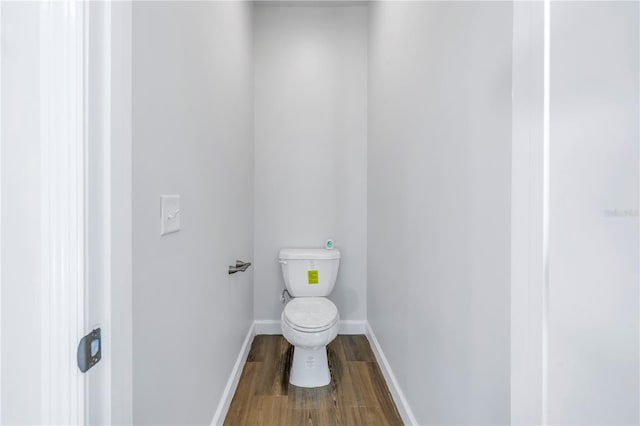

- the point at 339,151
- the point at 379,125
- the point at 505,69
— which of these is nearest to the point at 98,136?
the point at 505,69

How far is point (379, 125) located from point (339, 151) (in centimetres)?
50

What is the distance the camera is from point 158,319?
89cm

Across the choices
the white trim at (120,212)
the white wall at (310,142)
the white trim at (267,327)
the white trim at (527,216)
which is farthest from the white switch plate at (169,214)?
the white trim at (267,327)

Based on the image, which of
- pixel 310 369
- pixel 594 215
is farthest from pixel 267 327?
pixel 594 215

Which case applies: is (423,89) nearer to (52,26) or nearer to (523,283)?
(523,283)

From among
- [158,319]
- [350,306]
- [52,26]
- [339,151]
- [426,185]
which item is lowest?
[350,306]

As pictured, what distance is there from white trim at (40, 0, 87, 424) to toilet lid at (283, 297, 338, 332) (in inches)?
53.8

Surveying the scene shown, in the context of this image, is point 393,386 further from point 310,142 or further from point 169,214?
point 310,142

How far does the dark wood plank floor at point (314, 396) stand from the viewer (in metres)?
1.60

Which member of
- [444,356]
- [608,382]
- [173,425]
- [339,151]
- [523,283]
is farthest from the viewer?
[339,151]

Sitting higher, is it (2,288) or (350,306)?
(2,288)

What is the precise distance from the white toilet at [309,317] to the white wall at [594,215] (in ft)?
4.53

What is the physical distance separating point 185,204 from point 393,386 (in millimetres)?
1452

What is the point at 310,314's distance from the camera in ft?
6.18
